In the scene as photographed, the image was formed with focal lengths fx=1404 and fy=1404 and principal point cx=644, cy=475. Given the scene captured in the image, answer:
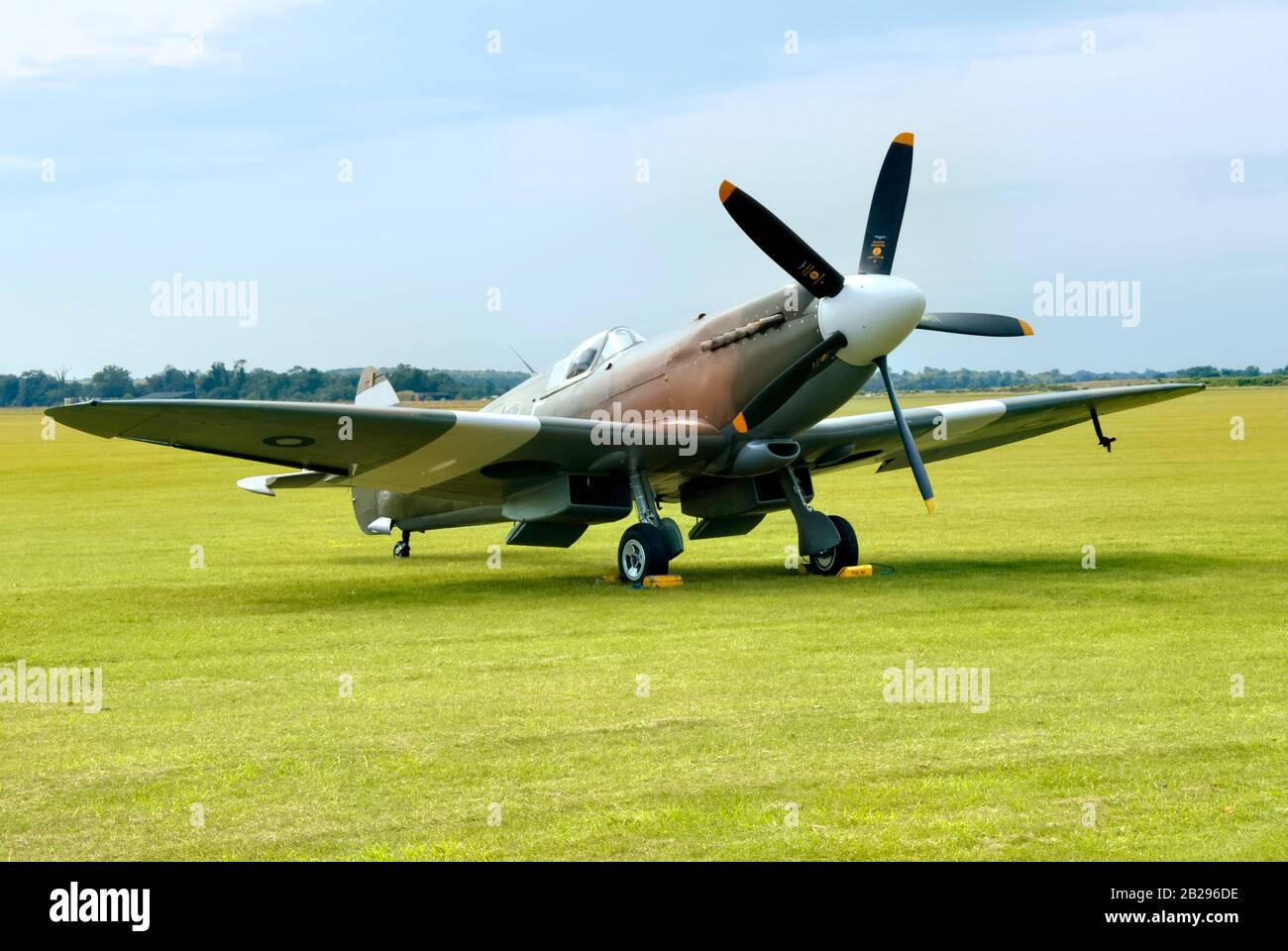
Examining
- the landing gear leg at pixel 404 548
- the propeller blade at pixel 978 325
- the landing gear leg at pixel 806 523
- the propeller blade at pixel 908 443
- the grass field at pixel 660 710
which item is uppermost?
the propeller blade at pixel 978 325

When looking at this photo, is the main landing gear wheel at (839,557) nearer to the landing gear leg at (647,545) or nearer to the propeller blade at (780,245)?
the landing gear leg at (647,545)

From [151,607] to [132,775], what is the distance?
6.91 metres

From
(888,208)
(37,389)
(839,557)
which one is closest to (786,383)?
(888,208)

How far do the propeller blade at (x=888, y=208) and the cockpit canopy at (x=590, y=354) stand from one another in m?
3.25

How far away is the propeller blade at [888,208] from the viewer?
13203mm

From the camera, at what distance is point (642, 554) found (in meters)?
14.2

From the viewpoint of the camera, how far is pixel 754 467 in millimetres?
14453

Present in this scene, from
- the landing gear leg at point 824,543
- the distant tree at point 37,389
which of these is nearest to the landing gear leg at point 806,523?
the landing gear leg at point 824,543

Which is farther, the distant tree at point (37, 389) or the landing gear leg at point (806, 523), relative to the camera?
the distant tree at point (37, 389)

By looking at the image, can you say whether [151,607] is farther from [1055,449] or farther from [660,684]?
[1055,449]

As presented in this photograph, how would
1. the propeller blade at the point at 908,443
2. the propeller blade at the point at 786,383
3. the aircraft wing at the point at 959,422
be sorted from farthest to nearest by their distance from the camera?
the aircraft wing at the point at 959,422
the propeller blade at the point at 908,443
the propeller blade at the point at 786,383

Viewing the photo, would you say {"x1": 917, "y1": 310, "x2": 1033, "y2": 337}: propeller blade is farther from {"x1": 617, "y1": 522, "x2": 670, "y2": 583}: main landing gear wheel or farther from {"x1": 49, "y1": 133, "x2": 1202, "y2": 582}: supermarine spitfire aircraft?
{"x1": 617, "y1": 522, "x2": 670, "y2": 583}: main landing gear wheel

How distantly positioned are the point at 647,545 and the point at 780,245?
132 inches

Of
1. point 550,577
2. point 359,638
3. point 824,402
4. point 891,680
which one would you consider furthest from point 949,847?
point 550,577
